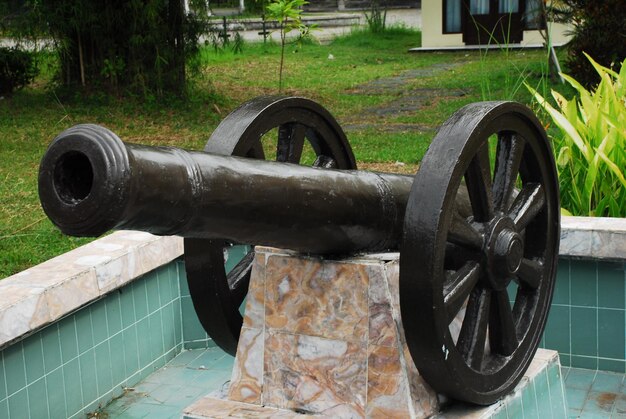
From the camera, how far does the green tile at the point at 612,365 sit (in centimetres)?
514

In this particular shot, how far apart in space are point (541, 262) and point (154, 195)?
6.48 ft

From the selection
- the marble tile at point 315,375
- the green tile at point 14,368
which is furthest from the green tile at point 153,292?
the marble tile at point 315,375

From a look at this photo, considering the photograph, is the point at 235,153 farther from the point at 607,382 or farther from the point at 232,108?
the point at 232,108

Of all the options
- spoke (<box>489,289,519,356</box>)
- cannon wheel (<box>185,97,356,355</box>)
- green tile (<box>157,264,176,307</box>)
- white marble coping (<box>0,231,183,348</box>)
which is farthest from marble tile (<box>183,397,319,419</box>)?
green tile (<box>157,264,176,307</box>)

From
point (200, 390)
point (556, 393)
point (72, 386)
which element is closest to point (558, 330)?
point (556, 393)

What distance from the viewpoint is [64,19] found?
11.2 meters

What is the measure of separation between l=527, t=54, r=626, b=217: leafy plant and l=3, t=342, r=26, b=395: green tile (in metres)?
3.19

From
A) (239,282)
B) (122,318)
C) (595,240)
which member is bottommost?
(122,318)

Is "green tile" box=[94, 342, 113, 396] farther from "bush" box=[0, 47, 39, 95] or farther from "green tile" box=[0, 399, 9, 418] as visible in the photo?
"bush" box=[0, 47, 39, 95]

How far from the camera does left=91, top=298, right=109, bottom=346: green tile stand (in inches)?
188

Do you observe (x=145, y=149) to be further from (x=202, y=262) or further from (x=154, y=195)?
(x=202, y=262)

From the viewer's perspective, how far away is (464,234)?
3.44 meters

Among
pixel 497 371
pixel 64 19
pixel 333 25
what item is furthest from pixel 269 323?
pixel 333 25

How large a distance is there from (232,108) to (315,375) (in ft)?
28.2
